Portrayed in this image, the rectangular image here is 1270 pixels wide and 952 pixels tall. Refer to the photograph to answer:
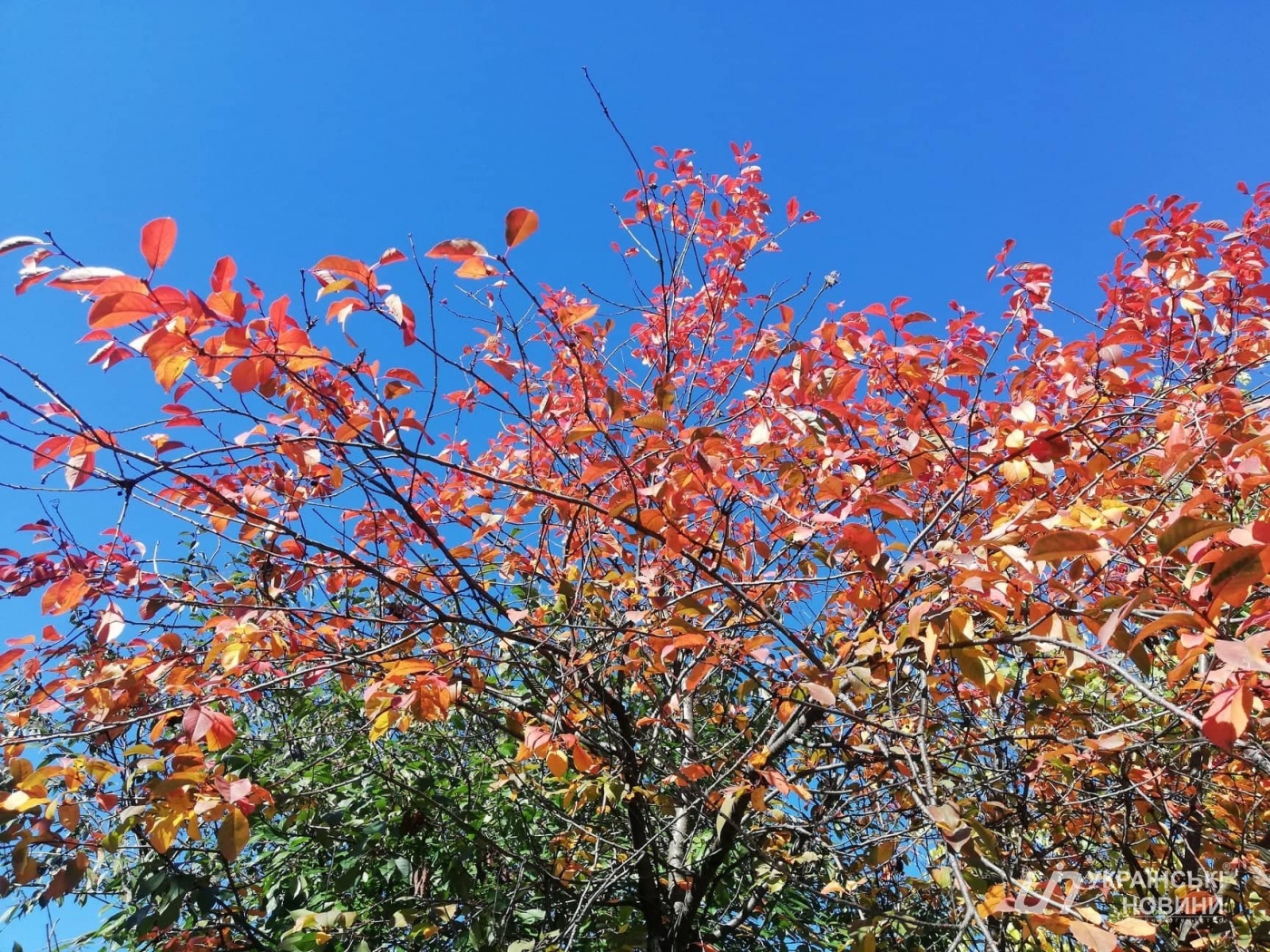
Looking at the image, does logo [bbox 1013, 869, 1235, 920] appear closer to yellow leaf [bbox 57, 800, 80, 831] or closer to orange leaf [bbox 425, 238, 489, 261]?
orange leaf [bbox 425, 238, 489, 261]

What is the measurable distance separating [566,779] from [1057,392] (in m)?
2.33

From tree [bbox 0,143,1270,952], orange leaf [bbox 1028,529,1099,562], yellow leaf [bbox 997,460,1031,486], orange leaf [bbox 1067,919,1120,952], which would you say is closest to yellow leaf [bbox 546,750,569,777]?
tree [bbox 0,143,1270,952]

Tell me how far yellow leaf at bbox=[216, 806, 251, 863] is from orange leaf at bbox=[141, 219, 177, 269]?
1.15 meters

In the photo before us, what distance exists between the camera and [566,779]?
2.88 m

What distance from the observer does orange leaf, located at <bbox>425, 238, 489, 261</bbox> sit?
57.0 inches

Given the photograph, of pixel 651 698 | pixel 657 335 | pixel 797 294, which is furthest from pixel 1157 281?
pixel 651 698

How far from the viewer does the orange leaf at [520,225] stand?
1.49 meters

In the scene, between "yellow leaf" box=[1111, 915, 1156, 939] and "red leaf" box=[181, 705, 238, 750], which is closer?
"yellow leaf" box=[1111, 915, 1156, 939]

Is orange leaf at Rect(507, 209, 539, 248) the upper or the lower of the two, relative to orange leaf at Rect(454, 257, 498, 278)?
upper

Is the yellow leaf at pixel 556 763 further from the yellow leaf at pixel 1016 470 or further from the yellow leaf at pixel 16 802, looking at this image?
the yellow leaf at pixel 1016 470

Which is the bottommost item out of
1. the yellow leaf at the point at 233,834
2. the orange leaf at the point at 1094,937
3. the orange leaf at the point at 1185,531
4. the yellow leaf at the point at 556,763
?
the orange leaf at the point at 1094,937

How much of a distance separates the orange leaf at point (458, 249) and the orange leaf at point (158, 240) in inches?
17.4

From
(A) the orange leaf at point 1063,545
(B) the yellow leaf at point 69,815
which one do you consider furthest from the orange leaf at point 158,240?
(A) the orange leaf at point 1063,545

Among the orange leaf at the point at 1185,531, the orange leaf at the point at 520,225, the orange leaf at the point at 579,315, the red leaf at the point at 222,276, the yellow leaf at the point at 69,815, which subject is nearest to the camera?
the orange leaf at the point at 1185,531
